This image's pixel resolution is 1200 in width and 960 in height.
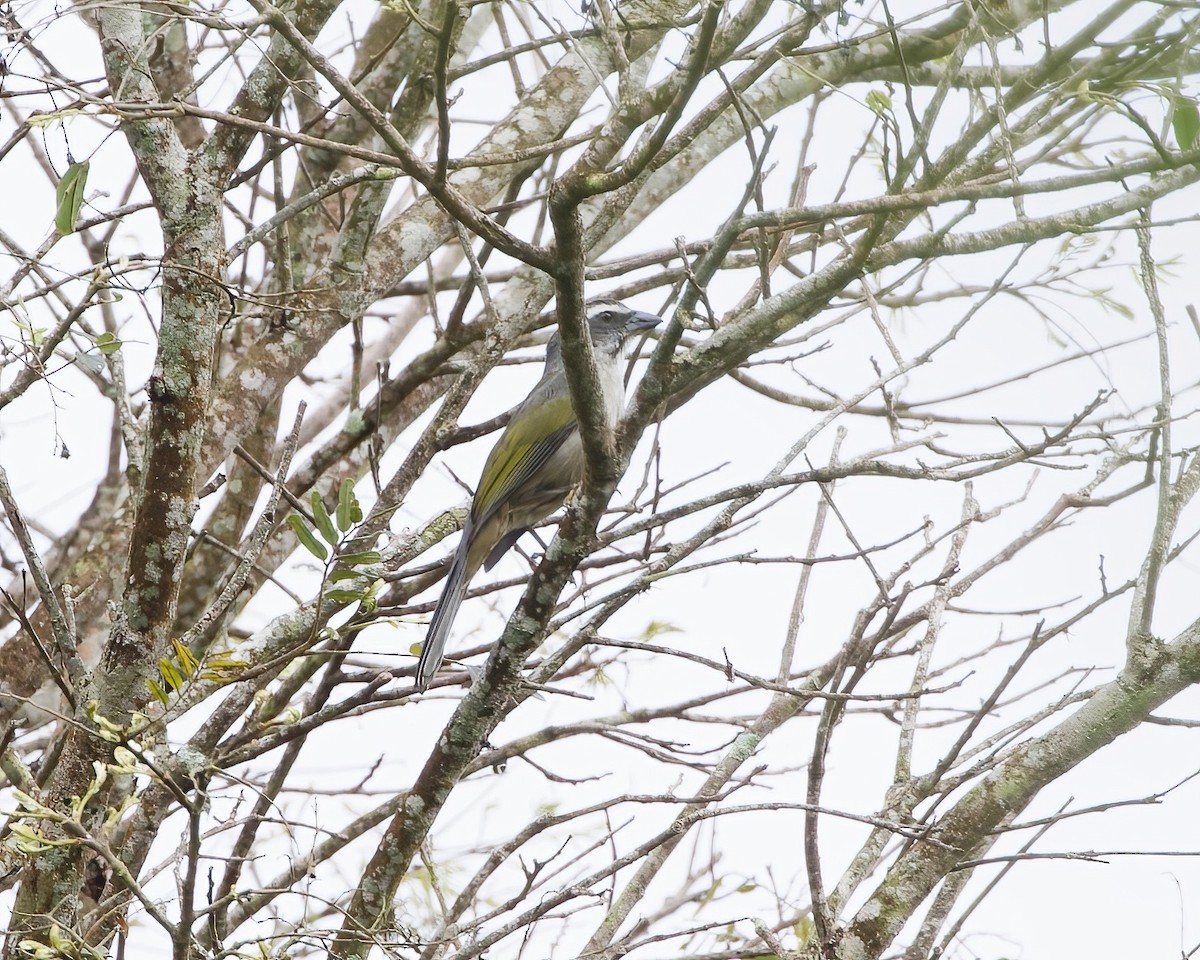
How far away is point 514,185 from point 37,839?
3593 millimetres

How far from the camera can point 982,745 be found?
360 centimetres

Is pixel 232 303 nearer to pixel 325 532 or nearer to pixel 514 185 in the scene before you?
pixel 325 532

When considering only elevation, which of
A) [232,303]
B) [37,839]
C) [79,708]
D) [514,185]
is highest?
[514,185]

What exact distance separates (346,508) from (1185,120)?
6.59 ft

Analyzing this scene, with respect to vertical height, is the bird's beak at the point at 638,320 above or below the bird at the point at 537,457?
above

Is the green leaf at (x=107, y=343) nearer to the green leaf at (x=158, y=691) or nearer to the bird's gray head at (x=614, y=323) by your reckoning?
the green leaf at (x=158, y=691)

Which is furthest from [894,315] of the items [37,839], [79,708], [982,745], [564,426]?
[37,839]

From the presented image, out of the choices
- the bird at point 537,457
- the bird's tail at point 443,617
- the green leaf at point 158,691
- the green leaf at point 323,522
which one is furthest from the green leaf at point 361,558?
the bird at point 537,457

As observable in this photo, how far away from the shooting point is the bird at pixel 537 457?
544 cm

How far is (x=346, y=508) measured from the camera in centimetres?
278

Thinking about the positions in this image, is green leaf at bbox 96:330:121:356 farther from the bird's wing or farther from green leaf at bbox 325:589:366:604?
the bird's wing

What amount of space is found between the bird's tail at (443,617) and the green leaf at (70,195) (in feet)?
6.12

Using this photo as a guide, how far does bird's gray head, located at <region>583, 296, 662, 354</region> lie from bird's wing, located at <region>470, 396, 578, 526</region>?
1.17 feet

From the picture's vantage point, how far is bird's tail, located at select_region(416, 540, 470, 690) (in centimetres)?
434
